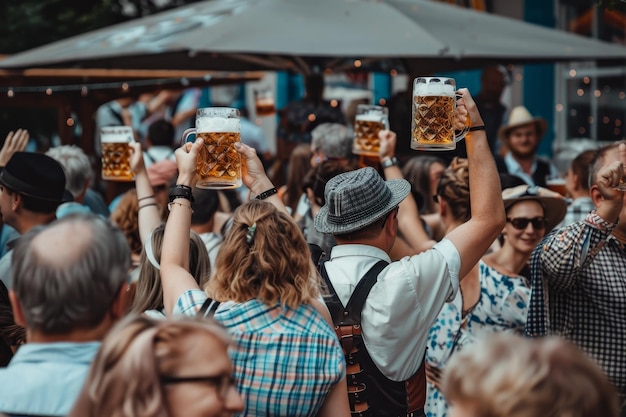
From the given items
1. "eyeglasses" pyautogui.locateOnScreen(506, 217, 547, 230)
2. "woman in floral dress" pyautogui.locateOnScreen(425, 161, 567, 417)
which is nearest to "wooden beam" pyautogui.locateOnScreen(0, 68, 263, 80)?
"woman in floral dress" pyautogui.locateOnScreen(425, 161, 567, 417)

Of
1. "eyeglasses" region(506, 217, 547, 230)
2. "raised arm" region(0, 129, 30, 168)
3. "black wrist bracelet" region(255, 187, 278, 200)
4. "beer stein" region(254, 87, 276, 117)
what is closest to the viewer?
"black wrist bracelet" region(255, 187, 278, 200)

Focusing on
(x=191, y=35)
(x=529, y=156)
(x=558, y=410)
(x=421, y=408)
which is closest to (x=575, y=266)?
(x=421, y=408)

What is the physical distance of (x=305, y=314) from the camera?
3352 mm

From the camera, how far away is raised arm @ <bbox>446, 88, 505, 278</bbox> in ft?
12.3

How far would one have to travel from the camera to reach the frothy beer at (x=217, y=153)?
3803 mm

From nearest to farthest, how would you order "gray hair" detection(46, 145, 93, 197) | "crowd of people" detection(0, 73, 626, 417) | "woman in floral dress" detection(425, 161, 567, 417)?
"crowd of people" detection(0, 73, 626, 417)
"woman in floral dress" detection(425, 161, 567, 417)
"gray hair" detection(46, 145, 93, 197)

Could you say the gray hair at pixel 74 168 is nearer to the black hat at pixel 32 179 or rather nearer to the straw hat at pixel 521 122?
the black hat at pixel 32 179

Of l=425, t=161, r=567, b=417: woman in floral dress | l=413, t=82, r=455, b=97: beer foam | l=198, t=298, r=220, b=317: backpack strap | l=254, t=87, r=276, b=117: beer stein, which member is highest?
l=413, t=82, r=455, b=97: beer foam

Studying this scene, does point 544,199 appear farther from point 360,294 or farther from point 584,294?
point 360,294

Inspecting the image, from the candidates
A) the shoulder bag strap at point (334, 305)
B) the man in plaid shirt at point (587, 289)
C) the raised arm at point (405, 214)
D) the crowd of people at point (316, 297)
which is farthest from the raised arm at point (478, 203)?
the raised arm at point (405, 214)

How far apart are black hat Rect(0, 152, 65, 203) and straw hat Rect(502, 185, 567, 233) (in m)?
2.18

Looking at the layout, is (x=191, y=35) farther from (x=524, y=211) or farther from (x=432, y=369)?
(x=432, y=369)

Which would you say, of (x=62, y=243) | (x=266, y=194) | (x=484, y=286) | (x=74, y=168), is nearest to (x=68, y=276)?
(x=62, y=243)

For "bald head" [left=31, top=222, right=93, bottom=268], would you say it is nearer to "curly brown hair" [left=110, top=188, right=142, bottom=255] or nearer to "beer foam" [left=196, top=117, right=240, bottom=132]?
"beer foam" [left=196, top=117, right=240, bottom=132]
